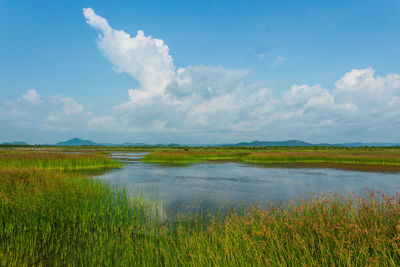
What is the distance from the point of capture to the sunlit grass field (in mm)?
4309

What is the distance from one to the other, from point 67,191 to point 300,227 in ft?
27.7

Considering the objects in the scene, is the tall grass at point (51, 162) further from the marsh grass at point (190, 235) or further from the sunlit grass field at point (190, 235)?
the sunlit grass field at point (190, 235)

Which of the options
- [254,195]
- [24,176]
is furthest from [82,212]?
[254,195]

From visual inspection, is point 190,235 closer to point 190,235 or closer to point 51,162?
point 190,235

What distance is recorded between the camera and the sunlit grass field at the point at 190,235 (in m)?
4.31

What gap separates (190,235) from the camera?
253 inches

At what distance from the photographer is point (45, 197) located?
26.2 feet

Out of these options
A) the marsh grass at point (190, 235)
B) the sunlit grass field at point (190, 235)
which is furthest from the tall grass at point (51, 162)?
the sunlit grass field at point (190, 235)

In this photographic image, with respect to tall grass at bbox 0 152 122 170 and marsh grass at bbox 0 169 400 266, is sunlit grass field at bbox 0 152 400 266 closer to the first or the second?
marsh grass at bbox 0 169 400 266

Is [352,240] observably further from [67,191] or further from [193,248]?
[67,191]

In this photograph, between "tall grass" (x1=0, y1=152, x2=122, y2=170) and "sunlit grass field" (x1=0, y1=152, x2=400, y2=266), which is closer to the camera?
"sunlit grass field" (x1=0, y1=152, x2=400, y2=266)

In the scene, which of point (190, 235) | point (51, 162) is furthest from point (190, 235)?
point (51, 162)

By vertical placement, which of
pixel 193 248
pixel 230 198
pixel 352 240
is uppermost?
pixel 352 240

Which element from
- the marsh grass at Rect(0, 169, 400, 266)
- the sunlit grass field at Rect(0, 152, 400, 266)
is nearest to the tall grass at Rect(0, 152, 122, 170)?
the marsh grass at Rect(0, 169, 400, 266)
